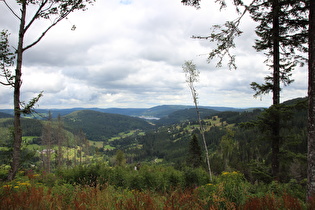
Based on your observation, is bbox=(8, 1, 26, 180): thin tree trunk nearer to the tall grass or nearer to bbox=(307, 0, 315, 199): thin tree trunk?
the tall grass

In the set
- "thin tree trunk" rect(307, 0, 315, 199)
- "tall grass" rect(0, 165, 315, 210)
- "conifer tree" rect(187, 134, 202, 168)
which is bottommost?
"conifer tree" rect(187, 134, 202, 168)

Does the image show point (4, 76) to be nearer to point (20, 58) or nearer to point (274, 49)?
point (20, 58)

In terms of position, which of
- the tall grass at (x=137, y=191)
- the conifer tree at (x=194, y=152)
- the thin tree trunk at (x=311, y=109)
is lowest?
the conifer tree at (x=194, y=152)

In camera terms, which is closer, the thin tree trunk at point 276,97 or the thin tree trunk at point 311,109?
the thin tree trunk at point 311,109

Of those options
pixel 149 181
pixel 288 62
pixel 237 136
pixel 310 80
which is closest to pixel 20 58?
pixel 149 181

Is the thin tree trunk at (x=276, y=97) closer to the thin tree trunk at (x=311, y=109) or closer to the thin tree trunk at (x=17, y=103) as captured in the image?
the thin tree trunk at (x=311, y=109)

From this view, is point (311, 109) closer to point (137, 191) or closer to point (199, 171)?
point (137, 191)

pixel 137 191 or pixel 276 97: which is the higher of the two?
pixel 276 97

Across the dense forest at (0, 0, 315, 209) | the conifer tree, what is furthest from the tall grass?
the conifer tree

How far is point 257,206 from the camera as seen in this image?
357 centimetres

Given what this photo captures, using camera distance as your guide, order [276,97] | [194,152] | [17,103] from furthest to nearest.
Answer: [194,152], [276,97], [17,103]

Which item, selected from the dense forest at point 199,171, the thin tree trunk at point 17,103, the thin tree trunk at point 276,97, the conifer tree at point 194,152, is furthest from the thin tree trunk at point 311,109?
the conifer tree at point 194,152

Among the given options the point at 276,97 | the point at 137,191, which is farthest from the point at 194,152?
the point at 137,191

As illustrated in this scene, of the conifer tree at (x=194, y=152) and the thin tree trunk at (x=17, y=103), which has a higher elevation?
the thin tree trunk at (x=17, y=103)
